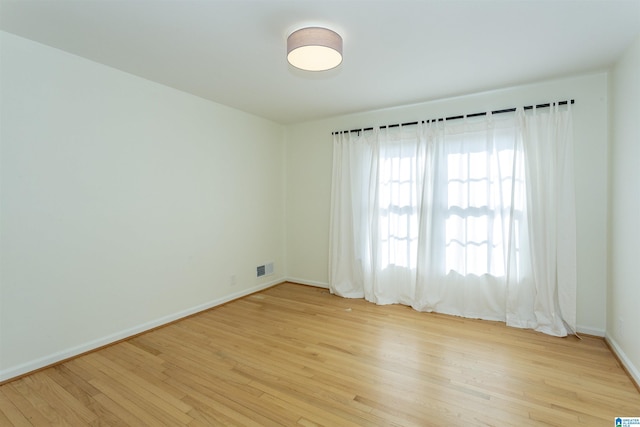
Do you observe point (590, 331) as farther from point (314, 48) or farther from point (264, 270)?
point (264, 270)

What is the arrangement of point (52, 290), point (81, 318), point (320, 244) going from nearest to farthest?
point (52, 290) → point (81, 318) → point (320, 244)

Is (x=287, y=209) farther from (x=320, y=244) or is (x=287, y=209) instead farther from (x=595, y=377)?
(x=595, y=377)

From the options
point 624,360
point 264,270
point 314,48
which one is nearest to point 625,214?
point 624,360

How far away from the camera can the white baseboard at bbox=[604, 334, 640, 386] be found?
2.08 m

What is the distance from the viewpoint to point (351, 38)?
2.20 m

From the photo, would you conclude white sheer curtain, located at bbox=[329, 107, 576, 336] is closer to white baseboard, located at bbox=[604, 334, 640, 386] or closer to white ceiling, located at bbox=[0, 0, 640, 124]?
white baseboard, located at bbox=[604, 334, 640, 386]

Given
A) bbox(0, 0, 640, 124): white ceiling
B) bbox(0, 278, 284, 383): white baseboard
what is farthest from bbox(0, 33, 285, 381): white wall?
bbox(0, 0, 640, 124): white ceiling

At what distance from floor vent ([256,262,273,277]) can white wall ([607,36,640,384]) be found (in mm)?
3979

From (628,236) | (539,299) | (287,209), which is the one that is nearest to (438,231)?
(539,299)

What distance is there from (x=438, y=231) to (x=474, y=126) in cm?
129

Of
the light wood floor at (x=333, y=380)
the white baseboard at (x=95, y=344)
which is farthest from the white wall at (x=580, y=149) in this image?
the white baseboard at (x=95, y=344)

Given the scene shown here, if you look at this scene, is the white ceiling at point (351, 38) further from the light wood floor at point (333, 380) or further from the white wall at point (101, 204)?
the light wood floor at point (333, 380)

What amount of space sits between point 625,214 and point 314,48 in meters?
2.85

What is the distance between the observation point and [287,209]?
489 cm
